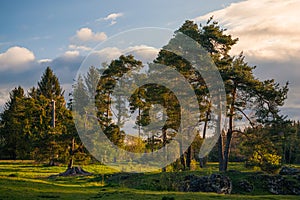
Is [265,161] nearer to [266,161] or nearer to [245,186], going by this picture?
[266,161]

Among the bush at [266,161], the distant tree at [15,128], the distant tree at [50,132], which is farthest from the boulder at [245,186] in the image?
the distant tree at [15,128]

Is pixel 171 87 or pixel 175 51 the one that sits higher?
pixel 175 51

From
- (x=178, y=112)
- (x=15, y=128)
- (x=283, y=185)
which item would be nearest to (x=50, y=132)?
(x=178, y=112)

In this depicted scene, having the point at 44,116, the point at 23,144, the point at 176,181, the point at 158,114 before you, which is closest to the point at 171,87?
the point at 158,114

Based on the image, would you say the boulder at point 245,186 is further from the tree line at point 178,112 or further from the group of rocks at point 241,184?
the tree line at point 178,112

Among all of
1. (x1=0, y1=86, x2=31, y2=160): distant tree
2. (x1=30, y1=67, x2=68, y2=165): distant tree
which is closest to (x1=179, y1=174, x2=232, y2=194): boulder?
(x1=30, y1=67, x2=68, y2=165): distant tree

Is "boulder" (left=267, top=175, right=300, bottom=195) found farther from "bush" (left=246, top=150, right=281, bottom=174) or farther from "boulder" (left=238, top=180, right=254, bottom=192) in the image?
"bush" (left=246, top=150, right=281, bottom=174)

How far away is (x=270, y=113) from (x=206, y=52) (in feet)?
23.7

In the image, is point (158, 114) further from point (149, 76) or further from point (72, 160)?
point (72, 160)

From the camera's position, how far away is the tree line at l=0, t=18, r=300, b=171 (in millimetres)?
25656

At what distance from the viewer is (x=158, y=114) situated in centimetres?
3234

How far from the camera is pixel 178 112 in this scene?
31234mm

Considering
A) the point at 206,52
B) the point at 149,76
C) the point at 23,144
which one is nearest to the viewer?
the point at 206,52

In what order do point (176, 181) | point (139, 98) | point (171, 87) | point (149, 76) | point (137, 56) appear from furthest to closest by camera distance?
point (137, 56) < point (139, 98) < point (149, 76) < point (171, 87) < point (176, 181)
